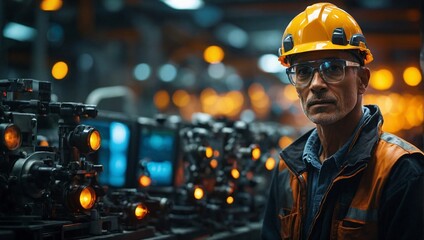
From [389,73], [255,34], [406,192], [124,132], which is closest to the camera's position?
[406,192]

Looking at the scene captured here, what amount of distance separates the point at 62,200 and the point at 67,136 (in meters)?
0.48

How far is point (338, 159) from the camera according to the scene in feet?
13.1

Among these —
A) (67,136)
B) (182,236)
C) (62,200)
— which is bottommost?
(182,236)

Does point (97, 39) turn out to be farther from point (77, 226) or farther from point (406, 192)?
point (406, 192)

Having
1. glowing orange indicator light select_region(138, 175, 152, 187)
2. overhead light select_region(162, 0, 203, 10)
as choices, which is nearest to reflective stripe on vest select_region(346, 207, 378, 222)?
glowing orange indicator light select_region(138, 175, 152, 187)

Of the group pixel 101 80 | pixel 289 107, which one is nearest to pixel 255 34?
pixel 289 107

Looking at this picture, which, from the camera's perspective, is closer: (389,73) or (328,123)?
→ (328,123)

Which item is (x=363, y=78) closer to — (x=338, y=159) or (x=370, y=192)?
(x=338, y=159)

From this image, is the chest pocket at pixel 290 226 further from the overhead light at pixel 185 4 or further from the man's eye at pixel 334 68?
the overhead light at pixel 185 4

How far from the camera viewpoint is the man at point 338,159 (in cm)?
366

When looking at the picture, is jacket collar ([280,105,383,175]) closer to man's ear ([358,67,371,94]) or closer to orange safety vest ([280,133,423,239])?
orange safety vest ([280,133,423,239])

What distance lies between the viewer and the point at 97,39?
16906 mm

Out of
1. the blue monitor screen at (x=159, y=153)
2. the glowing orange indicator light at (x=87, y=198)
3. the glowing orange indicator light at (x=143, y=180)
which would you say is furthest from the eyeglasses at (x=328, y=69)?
the blue monitor screen at (x=159, y=153)

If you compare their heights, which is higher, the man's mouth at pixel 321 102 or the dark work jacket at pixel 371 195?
the man's mouth at pixel 321 102
